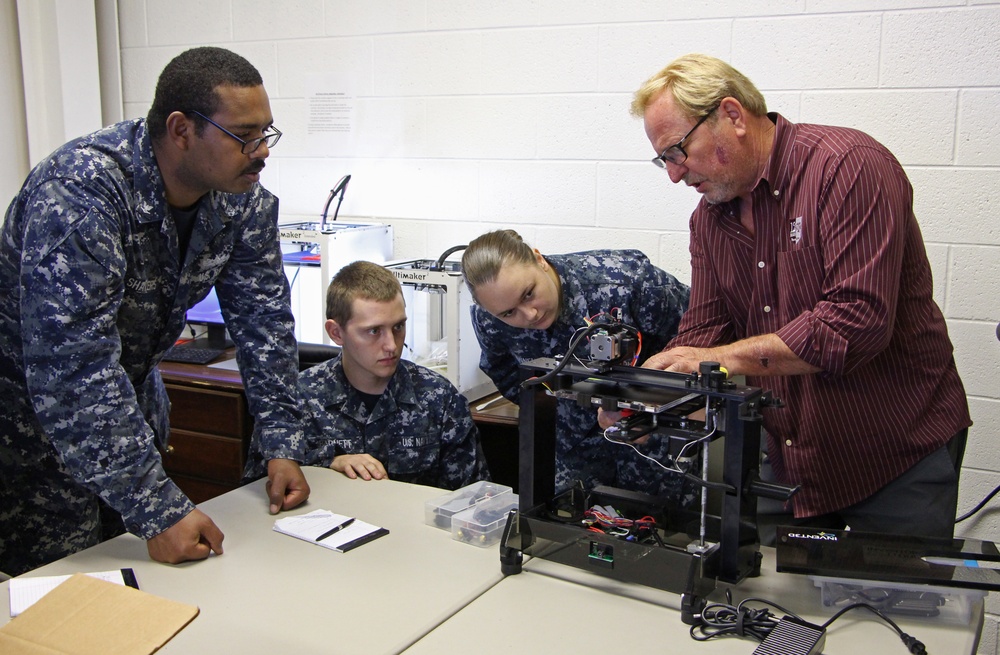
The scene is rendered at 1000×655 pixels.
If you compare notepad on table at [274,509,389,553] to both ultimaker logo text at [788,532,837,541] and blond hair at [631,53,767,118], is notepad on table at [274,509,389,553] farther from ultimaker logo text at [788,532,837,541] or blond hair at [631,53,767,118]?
blond hair at [631,53,767,118]

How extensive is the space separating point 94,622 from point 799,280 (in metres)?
1.37

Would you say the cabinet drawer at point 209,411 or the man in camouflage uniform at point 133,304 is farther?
the cabinet drawer at point 209,411

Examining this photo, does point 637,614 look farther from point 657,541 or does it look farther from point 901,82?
point 901,82

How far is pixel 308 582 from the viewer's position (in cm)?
144

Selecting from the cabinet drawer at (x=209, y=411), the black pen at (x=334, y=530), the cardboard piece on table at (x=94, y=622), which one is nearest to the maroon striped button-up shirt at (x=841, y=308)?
the black pen at (x=334, y=530)

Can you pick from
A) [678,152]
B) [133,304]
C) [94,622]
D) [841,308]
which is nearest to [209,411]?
[133,304]

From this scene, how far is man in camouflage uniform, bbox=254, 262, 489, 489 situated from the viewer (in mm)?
2238

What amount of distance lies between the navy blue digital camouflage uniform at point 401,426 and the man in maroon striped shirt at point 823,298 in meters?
0.80

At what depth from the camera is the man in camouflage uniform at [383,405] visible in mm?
2238

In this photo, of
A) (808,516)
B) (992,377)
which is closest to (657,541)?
(808,516)

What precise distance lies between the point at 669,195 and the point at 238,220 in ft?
4.92

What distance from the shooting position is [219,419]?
2.93m

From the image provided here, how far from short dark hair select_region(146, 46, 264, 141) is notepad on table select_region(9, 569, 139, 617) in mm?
772

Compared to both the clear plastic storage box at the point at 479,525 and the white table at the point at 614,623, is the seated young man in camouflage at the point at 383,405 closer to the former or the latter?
the clear plastic storage box at the point at 479,525
